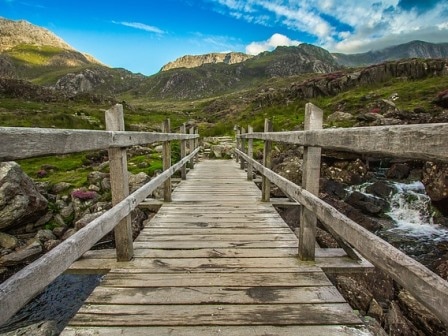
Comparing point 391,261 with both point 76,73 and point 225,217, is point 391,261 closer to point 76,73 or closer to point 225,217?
point 225,217

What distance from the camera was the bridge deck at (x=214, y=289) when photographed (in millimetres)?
2314

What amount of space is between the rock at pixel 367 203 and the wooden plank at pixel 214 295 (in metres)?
8.43

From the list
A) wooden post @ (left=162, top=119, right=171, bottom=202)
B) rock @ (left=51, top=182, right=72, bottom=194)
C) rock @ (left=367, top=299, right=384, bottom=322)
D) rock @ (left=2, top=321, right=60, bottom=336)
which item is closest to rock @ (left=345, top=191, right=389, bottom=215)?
rock @ (left=367, top=299, right=384, bottom=322)

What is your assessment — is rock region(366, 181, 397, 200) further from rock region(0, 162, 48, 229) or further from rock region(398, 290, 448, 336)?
rock region(0, 162, 48, 229)

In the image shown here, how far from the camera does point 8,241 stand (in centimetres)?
805

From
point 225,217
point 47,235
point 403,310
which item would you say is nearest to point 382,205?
point 403,310

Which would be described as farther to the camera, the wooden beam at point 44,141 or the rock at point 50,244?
the rock at point 50,244

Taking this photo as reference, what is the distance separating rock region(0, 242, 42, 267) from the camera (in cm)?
732

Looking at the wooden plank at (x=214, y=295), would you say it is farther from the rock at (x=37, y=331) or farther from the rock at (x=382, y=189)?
the rock at (x=382, y=189)

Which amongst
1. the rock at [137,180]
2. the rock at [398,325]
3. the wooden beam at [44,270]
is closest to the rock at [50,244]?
the rock at [137,180]

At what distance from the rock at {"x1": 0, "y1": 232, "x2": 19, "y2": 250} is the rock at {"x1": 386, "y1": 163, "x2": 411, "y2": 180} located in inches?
557

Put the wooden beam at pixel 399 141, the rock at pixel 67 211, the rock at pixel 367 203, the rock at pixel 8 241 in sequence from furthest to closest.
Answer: the rock at pixel 367 203 → the rock at pixel 67 211 → the rock at pixel 8 241 → the wooden beam at pixel 399 141

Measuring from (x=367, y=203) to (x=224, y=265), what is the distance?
28.5 ft

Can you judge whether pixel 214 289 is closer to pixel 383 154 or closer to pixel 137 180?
pixel 383 154
